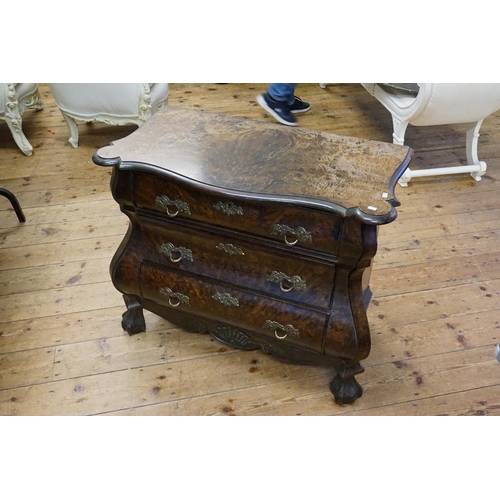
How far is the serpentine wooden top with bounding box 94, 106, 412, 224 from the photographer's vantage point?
56.5 inches

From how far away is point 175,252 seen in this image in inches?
66.4

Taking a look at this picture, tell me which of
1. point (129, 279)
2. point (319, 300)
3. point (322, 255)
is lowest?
point (129, 279)

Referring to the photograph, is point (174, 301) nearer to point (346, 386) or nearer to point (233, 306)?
point (233, 306)

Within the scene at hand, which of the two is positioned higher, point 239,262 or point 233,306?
point 239,262

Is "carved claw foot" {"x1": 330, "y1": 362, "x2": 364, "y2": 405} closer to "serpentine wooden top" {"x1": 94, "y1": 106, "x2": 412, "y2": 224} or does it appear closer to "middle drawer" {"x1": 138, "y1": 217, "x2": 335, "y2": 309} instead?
"middle drawer" {"x1": 138, "y1": 217, "x2": 335, "y2": 309}

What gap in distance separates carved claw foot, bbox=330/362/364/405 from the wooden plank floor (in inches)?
1.3

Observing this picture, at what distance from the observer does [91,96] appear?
2.93 m

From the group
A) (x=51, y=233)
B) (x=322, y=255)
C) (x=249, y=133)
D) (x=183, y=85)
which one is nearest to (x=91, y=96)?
(x=51, y=233)

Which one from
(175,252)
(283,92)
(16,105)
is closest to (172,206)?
(175,252)

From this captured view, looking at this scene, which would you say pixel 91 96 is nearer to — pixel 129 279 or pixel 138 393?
pixel 129 279

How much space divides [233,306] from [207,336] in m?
0.39

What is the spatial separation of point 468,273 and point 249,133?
3.96ft

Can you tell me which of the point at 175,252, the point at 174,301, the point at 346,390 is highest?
the point at 175,252

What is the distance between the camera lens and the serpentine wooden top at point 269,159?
4.70ft
